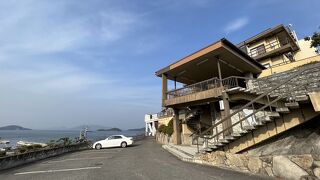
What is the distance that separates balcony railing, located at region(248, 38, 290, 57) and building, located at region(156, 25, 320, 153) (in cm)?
12

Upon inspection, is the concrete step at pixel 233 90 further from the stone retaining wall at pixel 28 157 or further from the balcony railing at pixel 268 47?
the balcony railing at pixel 268 47

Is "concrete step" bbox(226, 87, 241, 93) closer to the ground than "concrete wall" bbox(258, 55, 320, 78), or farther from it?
closer to the ground

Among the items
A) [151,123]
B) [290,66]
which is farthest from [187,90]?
[151,123]

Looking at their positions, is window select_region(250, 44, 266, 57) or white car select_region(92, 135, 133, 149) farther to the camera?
window select_region(250, 44, 266, 57)

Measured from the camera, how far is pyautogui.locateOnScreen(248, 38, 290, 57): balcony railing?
2750 centimetres

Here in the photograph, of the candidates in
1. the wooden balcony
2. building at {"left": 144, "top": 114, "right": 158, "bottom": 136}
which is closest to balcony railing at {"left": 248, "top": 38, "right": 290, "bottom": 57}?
the wooden balcony

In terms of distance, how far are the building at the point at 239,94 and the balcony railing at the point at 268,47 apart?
117 millimetres

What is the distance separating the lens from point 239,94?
46.8 ft

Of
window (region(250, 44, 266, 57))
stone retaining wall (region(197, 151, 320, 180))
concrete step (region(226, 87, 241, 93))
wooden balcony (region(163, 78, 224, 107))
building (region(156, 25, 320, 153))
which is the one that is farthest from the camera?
window (region(250, 44, 266, 57))

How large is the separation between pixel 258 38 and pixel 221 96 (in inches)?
748

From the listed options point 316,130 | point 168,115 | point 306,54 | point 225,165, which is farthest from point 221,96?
point 306,54

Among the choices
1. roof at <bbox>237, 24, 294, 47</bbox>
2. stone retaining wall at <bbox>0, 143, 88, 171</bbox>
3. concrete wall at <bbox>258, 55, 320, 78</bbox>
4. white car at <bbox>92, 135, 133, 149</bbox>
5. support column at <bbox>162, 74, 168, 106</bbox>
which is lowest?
stone retaining wall at <bbox>0, 143, 88, 171</bbox>

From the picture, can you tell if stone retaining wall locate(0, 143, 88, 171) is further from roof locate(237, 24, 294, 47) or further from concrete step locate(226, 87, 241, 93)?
roof locate(237, 24, 294, 47)

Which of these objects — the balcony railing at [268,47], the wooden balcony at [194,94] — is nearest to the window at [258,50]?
the balcony railing at [268,47]
